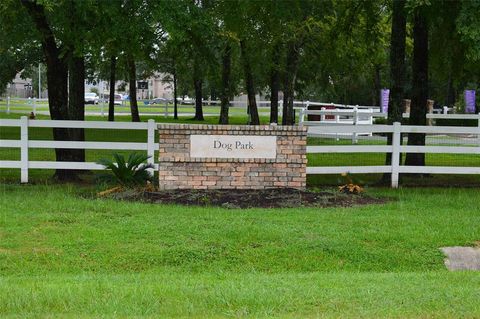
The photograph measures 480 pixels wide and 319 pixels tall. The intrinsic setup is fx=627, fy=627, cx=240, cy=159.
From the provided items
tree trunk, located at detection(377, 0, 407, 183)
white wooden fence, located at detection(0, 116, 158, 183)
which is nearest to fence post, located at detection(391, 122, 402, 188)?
tree trunk, located at detection(377, 0, 407, 183)

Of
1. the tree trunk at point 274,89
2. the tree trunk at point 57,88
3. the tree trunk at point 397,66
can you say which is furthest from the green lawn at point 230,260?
the tree trunk at point 274,89

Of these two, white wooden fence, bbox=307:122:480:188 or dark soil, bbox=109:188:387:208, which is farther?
white wooden fence, bbox=307:122:480:188

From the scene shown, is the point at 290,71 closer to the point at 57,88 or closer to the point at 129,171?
the point at 57,88

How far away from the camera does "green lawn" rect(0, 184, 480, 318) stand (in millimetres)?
5137

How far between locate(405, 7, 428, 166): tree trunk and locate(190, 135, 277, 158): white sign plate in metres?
5.58

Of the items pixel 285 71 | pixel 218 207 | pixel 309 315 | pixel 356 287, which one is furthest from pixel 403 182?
pixel 285 71

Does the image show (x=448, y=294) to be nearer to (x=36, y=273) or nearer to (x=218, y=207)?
(x=36, y=273)

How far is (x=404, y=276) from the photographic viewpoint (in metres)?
6.45

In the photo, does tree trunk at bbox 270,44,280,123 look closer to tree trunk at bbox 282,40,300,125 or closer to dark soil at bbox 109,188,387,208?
tree trunk at bbox 282,40,300,125

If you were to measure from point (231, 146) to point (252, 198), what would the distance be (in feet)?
3.65

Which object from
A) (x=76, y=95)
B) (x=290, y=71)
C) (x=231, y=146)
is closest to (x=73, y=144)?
(x=76, y=95)

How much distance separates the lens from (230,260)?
726 cm

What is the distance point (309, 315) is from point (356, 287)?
41.3 inches

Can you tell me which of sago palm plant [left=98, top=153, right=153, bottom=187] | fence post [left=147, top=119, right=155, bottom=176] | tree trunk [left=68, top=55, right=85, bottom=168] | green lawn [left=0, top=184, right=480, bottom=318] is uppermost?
tree trunk [left=68, top=55, right=85, bottom=168]
